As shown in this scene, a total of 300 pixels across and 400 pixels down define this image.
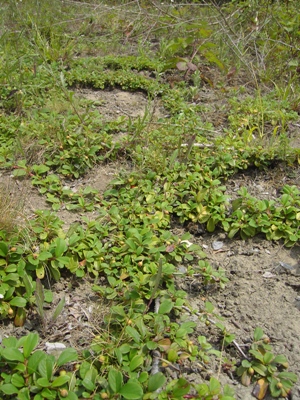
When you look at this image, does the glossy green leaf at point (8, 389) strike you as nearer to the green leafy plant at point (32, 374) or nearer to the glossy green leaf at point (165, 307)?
the green leafy plant at point (32, 374)

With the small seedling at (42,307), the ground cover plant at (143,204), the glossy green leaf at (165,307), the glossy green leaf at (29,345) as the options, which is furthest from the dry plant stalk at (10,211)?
the glossy green leaf at (165,307)

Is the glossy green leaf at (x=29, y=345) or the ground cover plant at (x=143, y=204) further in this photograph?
the ground cover plant at (x=143, y=204)

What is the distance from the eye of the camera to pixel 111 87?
4234 millimetres

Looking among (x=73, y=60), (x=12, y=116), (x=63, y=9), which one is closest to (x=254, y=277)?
(x=12, y=116)

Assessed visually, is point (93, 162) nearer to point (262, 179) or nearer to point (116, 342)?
point (262, 179)

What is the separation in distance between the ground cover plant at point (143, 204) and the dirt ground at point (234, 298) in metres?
0.02

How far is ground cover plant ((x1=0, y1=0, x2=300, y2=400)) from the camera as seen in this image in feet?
6.17

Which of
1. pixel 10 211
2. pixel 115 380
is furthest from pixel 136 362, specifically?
pixel 10 211

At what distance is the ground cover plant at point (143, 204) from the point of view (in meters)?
1.88

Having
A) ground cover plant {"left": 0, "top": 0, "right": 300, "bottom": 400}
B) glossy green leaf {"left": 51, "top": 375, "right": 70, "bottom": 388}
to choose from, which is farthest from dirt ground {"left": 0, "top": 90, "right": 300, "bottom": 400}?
glossy green leaf {"left": 51, "top": 375, "right": 70, "bottom": 388}

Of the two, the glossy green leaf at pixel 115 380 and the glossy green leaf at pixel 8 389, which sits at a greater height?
the glossy green leaf at pixel 8 389

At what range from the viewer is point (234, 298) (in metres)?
2.33

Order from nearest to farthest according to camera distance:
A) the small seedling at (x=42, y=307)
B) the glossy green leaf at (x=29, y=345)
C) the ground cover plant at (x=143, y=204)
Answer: the glossy green leaf at (x=29, y=345)
the ground cover plant at (x=143, y=204)
the small seedling at (x=42, y=307)

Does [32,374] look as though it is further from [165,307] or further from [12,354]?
[165,307]
